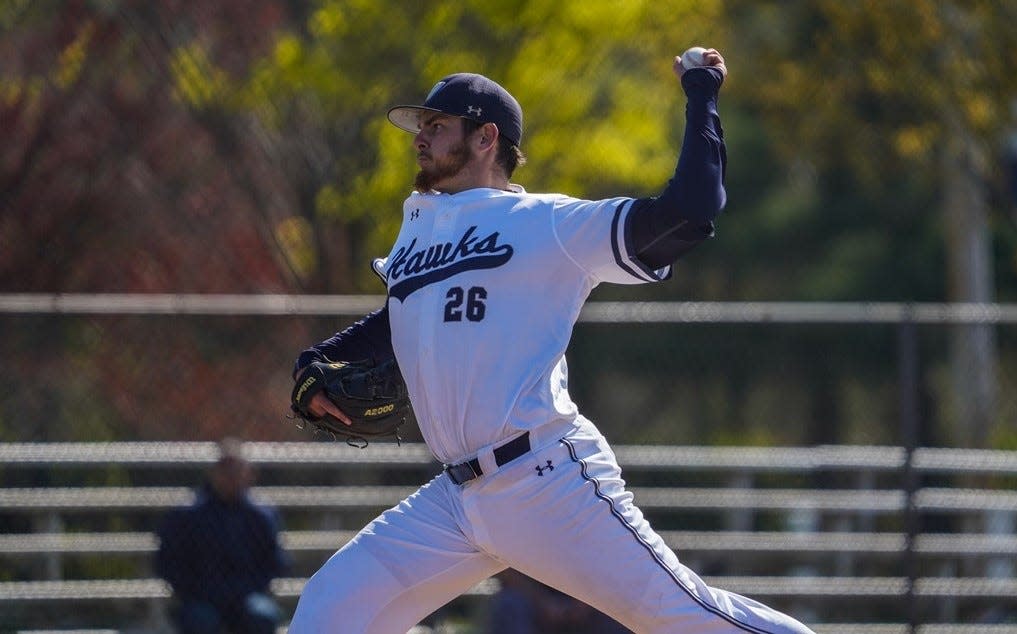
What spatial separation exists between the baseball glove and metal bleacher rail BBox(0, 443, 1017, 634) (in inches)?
96.2

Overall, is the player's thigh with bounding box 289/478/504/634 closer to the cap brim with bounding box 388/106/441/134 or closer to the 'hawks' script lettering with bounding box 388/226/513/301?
the 'hawks' script lettering with bounding box 388/226/513/301

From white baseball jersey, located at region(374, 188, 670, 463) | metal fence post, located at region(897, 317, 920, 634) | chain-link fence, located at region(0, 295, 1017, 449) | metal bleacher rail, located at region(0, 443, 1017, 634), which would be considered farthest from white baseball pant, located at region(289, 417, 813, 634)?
metal fence post, located at region(897, 317, 920, 634)

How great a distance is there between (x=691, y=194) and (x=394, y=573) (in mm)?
1170

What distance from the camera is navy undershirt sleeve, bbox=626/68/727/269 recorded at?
3410 millimetres

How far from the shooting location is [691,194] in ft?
11.2

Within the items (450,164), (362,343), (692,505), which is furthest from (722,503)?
(450,164)

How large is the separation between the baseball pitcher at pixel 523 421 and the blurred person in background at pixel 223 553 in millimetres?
2606

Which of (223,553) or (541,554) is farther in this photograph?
(223,553)

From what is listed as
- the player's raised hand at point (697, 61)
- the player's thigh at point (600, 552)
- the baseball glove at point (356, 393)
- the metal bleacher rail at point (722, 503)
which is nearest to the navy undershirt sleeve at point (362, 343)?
the baseball glove at point (356, 393)

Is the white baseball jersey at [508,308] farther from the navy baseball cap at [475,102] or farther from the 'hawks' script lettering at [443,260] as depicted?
the navy baseball cap at [475,102]

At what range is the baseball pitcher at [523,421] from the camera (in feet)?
11.6

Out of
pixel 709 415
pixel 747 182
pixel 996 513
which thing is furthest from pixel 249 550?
pixel 747 182

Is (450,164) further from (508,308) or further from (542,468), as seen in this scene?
(542,468)

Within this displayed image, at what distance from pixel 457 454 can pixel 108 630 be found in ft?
11.0
